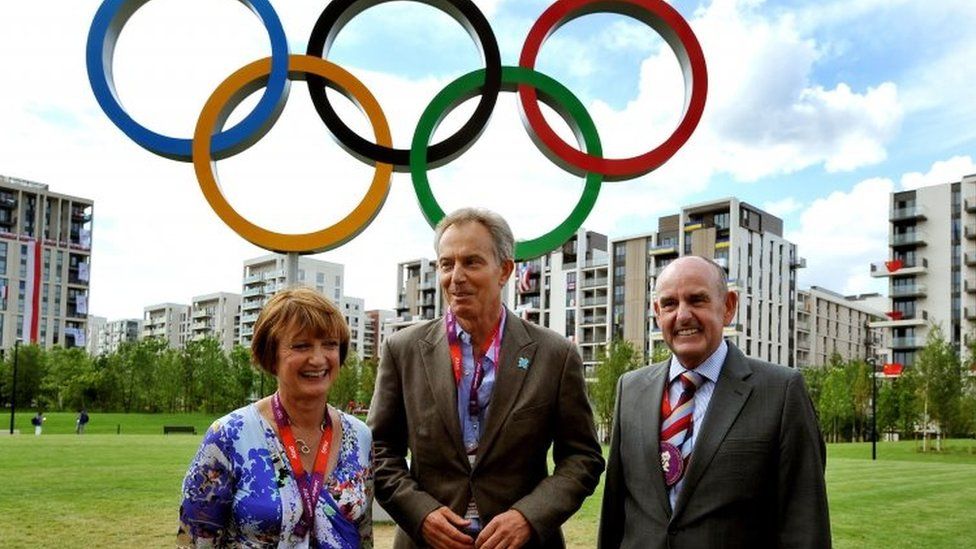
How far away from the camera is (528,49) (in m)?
8.20

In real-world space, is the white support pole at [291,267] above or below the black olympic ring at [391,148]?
below

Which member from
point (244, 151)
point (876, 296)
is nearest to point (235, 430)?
point (244, 151)

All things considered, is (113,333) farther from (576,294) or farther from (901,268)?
(901,268)

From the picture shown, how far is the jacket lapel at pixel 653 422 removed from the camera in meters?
3.65

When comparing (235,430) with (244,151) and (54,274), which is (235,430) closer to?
(244,151)

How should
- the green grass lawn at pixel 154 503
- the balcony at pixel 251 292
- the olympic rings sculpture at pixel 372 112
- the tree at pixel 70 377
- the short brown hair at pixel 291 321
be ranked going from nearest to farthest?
the short brown hair at pixel 291 321
the olympic rings sculpture at pixel 372 112
the green grass lawn at pixel 154 503
the tree at pixel 70 377
the balcony at pixel 251 292

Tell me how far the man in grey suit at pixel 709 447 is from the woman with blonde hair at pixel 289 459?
4.13 feet

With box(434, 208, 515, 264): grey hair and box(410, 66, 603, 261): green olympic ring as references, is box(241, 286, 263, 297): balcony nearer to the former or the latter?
box(410, 66, 603, 261): green olympic ring

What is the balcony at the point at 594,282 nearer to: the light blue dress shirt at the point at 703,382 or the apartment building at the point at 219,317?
the apartment building at the point at 219,317

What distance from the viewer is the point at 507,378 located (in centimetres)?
391

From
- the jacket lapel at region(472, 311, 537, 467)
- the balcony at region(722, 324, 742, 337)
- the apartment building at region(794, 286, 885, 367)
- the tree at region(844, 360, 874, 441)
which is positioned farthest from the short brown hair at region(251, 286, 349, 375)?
the apartment building at region(794, 286, 885, 367)

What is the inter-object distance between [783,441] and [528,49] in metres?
5.57

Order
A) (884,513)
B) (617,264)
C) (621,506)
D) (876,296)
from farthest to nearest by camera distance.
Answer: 1. (876,296)
2. (617,264)
3. (884,513)
4. (621,506)

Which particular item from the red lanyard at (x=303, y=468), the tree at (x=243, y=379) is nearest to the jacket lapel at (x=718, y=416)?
the red lanyard at (x=303, y=468)
